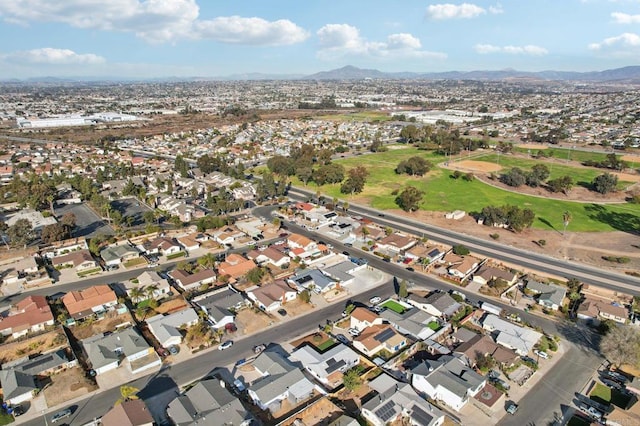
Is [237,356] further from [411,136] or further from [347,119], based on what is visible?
[347,119]

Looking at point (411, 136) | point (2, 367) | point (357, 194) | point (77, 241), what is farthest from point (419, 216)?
point (411, 136)

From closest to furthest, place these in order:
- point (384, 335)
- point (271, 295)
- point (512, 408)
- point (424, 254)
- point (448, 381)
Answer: point (512, 408), point (448, 381), point (384, 335), point (271, 295), point (424, 254)

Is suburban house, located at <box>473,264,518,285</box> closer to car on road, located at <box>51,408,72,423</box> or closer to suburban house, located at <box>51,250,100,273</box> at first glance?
car on road, located at <box>51,408,72,423</box>

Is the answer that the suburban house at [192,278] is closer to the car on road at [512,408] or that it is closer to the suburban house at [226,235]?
the suburban house at [226,235]

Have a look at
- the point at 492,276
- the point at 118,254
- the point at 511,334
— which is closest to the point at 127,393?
the point at 118,254

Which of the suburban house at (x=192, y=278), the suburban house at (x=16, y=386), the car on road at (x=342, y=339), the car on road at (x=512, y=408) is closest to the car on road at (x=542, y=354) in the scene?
the car on road at (x=512, y=408)

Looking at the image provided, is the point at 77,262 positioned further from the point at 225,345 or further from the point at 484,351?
the point at 484,351
